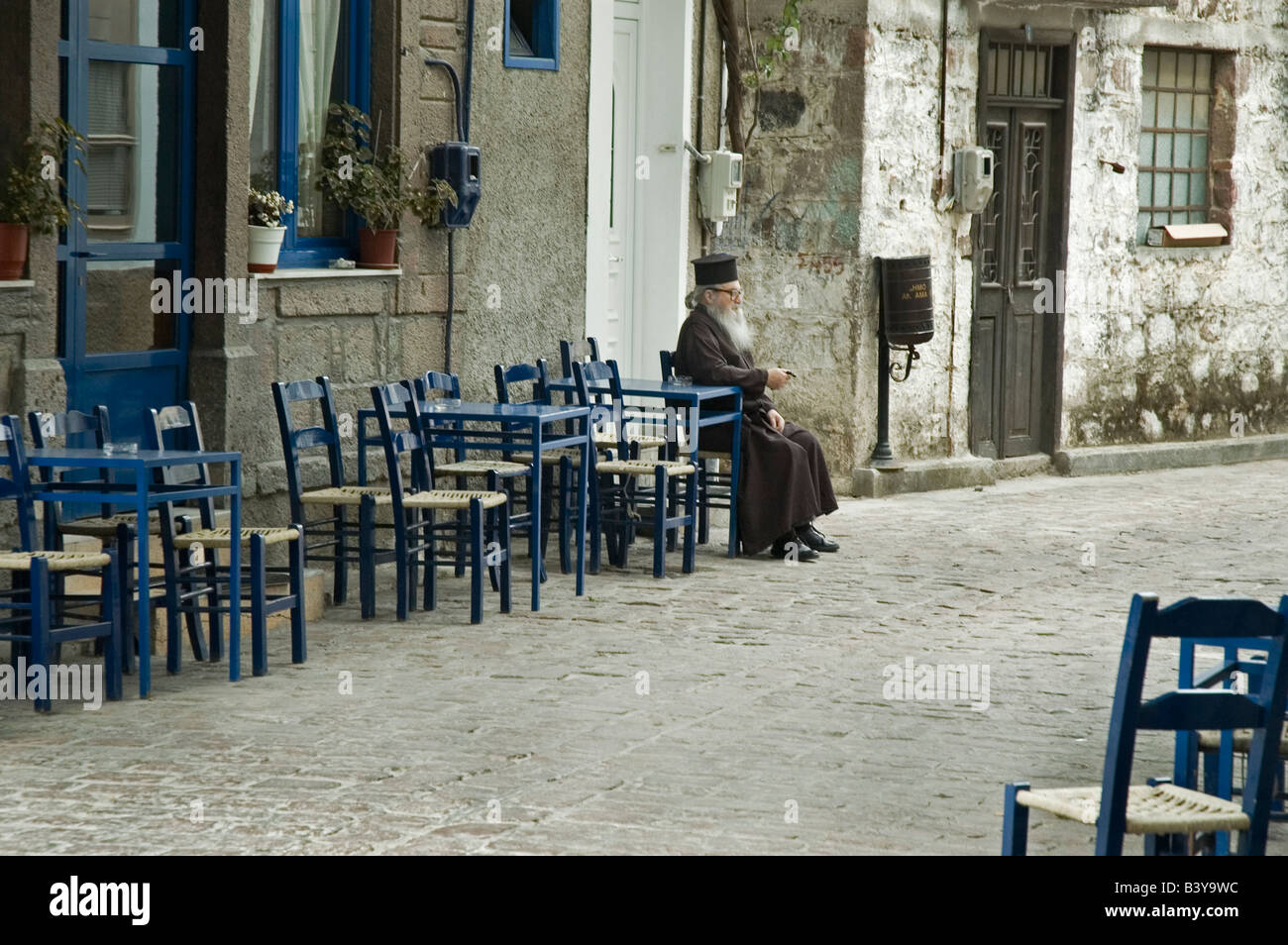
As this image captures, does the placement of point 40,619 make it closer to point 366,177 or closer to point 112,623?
point 112,623

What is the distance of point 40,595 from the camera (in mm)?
6629

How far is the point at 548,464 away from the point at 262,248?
175 cm

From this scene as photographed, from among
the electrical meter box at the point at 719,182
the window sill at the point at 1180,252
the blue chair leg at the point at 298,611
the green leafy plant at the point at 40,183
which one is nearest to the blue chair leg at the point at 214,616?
the blue chair leg at the point at 298,611

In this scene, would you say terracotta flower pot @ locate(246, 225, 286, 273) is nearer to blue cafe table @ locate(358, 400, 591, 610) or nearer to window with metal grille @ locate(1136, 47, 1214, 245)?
blue cafe table @ locate(358, 400, 591, 610)

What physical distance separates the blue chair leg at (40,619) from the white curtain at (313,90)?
398 centimetres

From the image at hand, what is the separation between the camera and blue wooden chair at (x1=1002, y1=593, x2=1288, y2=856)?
12.8 ft

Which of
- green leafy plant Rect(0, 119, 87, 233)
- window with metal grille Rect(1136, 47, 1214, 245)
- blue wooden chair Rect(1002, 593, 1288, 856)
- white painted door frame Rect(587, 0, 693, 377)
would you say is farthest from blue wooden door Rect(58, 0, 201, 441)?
window with metal grille Rect(1136, 47, 1214, 245)

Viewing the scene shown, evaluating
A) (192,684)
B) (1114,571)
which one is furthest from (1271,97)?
(192,684)

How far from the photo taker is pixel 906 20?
13.4 m

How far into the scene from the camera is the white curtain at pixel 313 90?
402 inches

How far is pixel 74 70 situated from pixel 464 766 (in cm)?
398

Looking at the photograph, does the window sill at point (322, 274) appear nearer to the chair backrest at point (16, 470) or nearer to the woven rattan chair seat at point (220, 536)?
the woven rattan chair seat at point (220, 536)

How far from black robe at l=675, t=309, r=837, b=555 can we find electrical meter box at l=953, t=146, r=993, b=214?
11.6 ft
